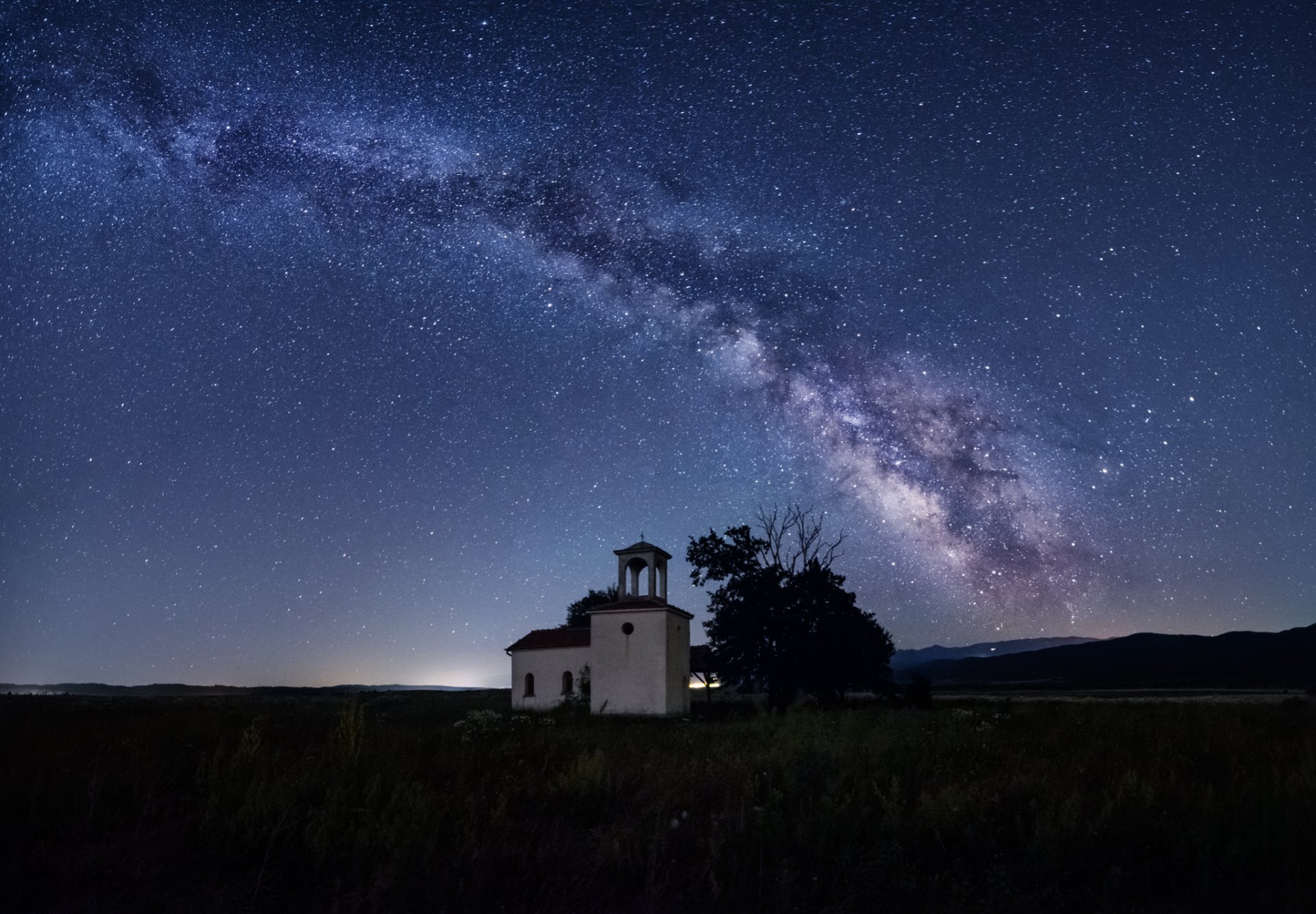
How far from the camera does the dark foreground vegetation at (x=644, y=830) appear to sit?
19.0 ft

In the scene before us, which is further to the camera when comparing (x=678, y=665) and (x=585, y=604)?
(x=585, y=604)

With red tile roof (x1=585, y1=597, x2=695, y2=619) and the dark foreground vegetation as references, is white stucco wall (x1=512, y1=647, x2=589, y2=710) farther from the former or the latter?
the dark foreground vegetation

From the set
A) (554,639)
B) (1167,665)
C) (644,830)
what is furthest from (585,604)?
(1167,665)

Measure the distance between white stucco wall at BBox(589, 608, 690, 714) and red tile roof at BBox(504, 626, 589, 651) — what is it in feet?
21.2

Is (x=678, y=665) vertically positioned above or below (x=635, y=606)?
below

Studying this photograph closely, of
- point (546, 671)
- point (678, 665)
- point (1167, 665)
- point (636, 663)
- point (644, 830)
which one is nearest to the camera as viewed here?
point (644, 830)

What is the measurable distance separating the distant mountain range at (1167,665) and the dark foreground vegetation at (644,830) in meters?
43.7

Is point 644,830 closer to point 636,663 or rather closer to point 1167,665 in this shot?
point 636,663

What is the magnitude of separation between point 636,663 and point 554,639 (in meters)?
9.43

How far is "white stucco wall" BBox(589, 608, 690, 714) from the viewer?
33.0 metres

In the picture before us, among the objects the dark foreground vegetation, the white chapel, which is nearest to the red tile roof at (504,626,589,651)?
the white chapel

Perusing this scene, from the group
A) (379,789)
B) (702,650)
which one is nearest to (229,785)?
(379,789)

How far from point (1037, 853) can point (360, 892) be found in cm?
545

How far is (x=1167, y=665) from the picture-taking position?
127188 mm
